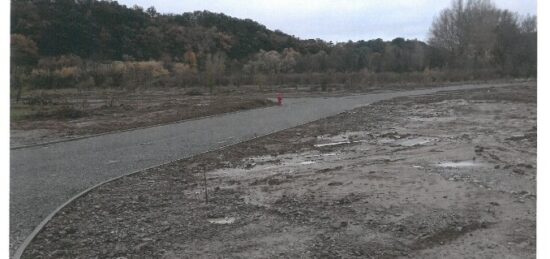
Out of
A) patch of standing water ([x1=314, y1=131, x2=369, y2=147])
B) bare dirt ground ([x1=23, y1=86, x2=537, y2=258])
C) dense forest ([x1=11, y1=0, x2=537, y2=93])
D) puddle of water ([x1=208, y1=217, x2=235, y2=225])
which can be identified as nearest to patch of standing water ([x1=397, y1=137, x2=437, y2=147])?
bare dirt ground ([x1=23, y1=86, x2=537, y2=258])

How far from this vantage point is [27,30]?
176 ft

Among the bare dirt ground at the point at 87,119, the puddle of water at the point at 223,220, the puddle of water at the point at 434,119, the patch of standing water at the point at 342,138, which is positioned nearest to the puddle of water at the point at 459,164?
the patch of standing water at the point at 342,138

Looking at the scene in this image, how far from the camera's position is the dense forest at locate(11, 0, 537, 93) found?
4141 cm

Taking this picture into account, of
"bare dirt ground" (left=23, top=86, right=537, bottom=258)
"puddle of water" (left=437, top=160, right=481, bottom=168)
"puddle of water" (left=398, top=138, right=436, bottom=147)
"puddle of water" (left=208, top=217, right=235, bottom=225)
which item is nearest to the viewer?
"bare dirt ground" (left=23, top=86, right=537, bottom=258)

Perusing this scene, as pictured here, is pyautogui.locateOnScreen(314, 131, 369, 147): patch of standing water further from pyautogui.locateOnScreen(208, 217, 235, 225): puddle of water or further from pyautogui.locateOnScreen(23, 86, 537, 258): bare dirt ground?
pyautogui.locateOnScreen(208, 217, 235, 225): puddle of water

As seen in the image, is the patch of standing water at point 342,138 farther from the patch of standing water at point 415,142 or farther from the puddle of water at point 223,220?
the puddle of water at point 223,220

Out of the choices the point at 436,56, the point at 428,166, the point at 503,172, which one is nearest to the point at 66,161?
the point at 428,166

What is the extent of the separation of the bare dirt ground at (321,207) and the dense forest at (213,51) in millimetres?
24465

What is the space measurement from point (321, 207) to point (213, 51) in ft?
209

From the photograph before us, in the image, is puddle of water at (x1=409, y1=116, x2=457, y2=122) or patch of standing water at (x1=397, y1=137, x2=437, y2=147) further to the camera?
puddle of water at (x1=409, y1=116, x2=457, y2=122)

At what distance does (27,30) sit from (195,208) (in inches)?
2186

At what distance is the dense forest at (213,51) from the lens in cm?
4141

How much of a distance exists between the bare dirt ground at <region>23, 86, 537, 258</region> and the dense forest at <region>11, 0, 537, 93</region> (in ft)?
80.3

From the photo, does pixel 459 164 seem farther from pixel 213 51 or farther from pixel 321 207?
pixel 213 51
